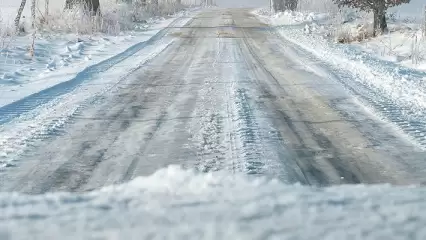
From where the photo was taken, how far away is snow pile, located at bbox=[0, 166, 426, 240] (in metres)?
2.30

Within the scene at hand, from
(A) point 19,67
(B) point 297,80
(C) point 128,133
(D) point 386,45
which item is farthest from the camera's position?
(D) point 386,45

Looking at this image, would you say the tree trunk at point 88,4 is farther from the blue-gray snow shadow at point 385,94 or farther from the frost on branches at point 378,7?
the frost on branches at point 378,7

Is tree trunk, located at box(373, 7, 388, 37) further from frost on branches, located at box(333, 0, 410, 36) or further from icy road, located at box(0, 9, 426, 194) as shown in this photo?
icy road, located at box(0, 9, 426, 194)

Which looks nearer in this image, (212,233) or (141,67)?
(212,233)

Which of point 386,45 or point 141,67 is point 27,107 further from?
point 386,45

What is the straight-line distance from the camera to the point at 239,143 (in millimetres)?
4883

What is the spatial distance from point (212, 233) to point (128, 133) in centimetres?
318

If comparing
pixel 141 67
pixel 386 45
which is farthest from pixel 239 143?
pixel 386 45

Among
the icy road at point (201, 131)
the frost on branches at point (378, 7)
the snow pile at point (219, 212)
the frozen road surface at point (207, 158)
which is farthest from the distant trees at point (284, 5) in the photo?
the snow pile at point (219, 212)

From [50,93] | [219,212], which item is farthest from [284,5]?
[219,212]

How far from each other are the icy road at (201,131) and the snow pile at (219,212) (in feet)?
2.81

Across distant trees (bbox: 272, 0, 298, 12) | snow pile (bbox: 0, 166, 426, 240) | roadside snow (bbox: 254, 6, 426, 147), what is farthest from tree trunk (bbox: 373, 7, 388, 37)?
distant trees (bbox: 272, 0, 298, 12)

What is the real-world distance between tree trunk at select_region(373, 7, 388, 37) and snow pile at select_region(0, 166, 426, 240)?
13.8m

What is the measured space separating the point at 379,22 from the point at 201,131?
12.6 metres
